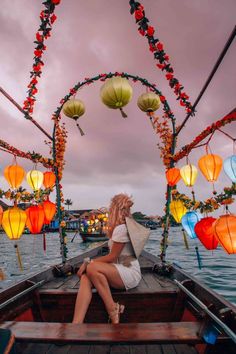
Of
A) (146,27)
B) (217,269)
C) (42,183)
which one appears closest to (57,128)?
(42,183)

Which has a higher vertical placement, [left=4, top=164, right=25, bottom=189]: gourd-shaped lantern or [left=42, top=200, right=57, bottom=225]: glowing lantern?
[left=4, top=164, right=25, bottom=189]: gourd-shaped lantern

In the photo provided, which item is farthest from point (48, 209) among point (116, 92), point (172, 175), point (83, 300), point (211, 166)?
point (211, 166)

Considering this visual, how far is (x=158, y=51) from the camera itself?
4.66m

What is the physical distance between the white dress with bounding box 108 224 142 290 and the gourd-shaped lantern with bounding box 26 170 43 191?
4.65 meters

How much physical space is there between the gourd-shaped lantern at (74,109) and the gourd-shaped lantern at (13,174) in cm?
221

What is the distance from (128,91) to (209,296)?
4.02m

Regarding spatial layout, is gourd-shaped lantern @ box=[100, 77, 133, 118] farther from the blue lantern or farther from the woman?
the blue lantern

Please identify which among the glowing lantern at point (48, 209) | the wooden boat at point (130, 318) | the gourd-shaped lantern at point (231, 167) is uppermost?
the gourd-shaped lantern at point (231, 167)

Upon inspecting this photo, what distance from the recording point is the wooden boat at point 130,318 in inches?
75.4

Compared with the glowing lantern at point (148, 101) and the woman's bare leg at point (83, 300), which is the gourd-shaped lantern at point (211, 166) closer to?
the glowing lantern at point (148, 101)

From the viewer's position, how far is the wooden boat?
1.92 metres

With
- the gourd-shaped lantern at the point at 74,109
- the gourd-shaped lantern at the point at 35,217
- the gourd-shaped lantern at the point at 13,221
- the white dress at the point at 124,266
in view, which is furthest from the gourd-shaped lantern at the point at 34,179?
the white dress at the point at 124,266

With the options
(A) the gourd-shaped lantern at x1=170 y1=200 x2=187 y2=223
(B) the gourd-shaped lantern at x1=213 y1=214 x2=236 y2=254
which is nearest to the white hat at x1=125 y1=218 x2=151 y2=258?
(B) the gourd-shaped lantern at x1=213 y1=214 x2=236 y2=254

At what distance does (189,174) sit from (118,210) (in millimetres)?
3674
